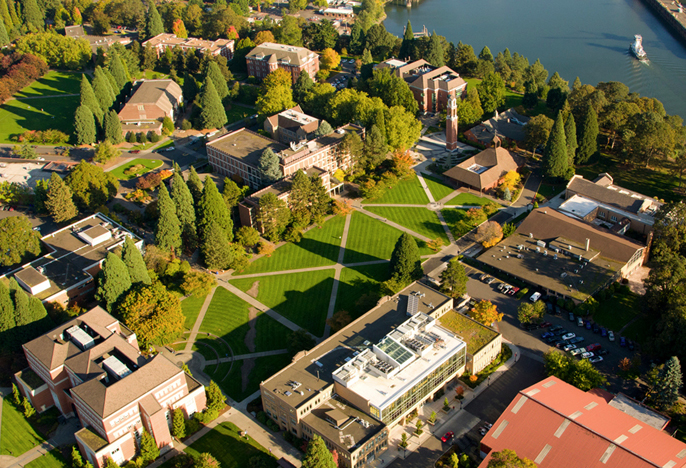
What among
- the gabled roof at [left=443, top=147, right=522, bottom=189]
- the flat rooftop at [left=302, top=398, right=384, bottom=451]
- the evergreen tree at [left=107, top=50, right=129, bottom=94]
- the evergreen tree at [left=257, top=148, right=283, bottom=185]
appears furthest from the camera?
the evergreen tree at [left=107, top=50, right=129, bottom=94]

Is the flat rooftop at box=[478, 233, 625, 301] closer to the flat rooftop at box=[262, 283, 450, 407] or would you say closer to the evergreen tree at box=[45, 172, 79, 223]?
the flat rooftop at box=[262, 283, 450, 407]

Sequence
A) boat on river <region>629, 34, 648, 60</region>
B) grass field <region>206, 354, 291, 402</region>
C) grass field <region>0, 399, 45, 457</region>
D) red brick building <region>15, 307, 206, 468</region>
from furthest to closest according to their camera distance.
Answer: boat on river <region>629, 34, 648, 60</region> < grass field <region>206, 354, 291, 402</region> < grass field <region>0, 399, 45, 457</region> < red brick building <region>15, 307, 206, 468</region>

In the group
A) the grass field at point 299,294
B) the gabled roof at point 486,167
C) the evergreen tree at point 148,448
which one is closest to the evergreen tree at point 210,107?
the gabled roof at point 486,167

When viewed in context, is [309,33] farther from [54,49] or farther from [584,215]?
[584,215]

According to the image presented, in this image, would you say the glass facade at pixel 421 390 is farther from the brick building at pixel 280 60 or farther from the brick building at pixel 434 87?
the brick building at pixel 280 60

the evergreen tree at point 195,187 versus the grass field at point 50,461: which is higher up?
the evergreen tree at point 195,187

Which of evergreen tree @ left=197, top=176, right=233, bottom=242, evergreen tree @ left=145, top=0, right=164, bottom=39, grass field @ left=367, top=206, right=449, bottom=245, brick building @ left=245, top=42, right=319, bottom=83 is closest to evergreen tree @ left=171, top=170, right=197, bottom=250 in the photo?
evergreen tree @ left=197, top=176, right=233, bottom=242
